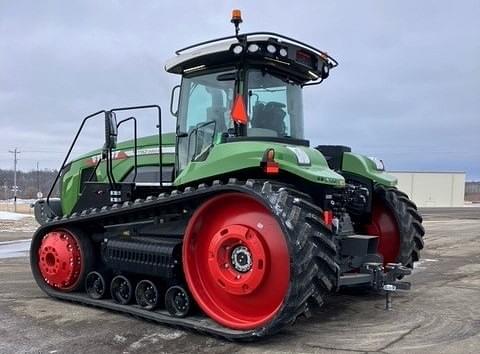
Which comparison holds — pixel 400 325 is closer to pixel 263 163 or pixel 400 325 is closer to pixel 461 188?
pixel 263 163

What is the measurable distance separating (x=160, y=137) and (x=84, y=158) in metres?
1.84

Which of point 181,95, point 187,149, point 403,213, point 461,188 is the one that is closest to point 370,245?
point 403,213

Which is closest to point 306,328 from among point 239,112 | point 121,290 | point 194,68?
point 121,290

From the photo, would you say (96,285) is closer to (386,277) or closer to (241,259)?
(241,259)

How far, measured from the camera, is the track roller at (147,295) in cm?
645

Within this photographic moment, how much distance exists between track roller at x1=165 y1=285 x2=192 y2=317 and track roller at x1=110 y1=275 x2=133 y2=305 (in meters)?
0.69

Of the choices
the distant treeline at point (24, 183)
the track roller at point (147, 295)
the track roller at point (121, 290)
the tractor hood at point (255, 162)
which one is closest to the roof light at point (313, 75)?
the tractor hood at point (255, 162)

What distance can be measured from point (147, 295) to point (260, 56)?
3028 millimetres

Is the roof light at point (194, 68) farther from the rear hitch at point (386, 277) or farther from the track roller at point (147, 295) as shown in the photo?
the rear hitch at point (386, 277)

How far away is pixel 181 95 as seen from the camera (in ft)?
23.4

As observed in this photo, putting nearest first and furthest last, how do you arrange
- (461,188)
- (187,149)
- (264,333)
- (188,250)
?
1. (264,333)
2. (188,250)
3. (187,149)
4. (461,188)

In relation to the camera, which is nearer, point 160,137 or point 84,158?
point 160,137

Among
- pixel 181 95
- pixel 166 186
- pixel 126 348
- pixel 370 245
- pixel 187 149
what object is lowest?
pixel 126 348

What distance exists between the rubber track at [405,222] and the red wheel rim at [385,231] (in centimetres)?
13
